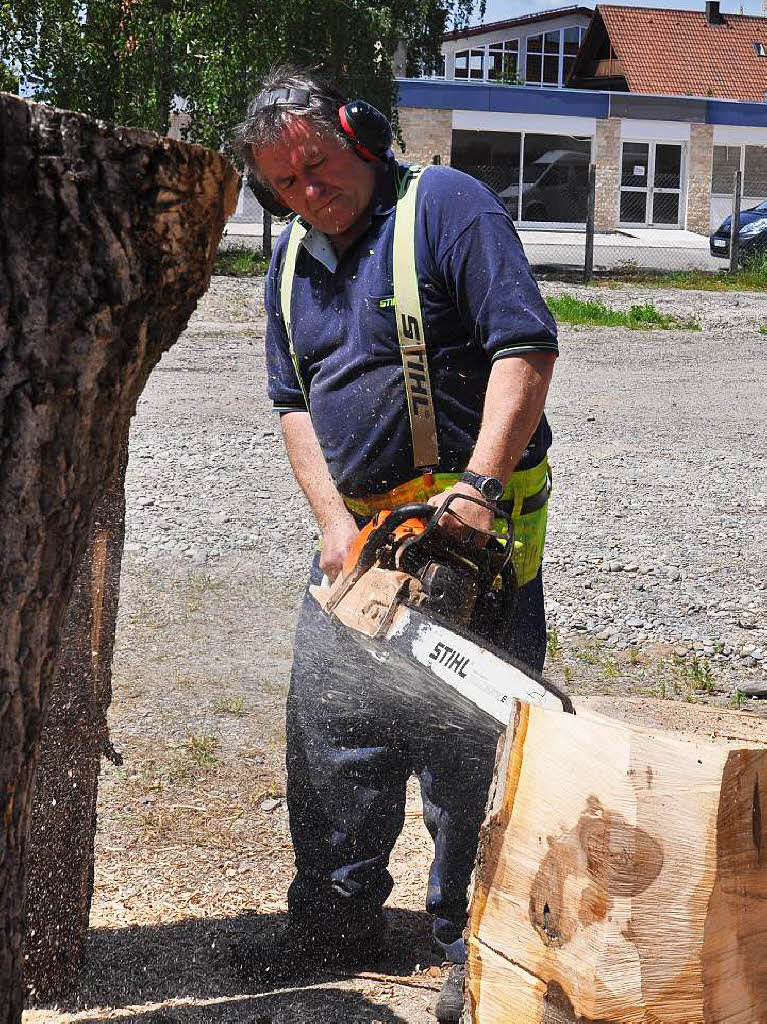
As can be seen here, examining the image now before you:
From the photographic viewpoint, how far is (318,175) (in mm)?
2617

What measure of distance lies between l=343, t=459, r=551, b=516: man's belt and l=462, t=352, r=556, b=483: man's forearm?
0.20 metres

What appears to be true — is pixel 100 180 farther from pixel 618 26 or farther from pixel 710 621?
pixel 618 26

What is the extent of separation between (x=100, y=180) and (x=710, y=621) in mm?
4025

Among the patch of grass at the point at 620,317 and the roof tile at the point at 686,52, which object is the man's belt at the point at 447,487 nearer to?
the patch of grass at the point at 620,317

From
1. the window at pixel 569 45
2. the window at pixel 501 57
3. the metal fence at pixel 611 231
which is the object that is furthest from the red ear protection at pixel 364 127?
the window at pixel 569 45

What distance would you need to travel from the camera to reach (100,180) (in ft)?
5.03

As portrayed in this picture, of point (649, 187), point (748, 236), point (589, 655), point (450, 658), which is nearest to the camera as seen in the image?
point (450, 658)

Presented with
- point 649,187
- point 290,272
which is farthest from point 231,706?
point 649,187

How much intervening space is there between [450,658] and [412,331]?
0.81 meters

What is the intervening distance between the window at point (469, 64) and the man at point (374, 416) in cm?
4559

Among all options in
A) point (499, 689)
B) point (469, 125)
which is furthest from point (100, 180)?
point (469, 125)

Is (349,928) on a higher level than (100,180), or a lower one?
lower

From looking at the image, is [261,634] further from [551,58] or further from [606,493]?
[551,58]

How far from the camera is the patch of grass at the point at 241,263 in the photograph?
16672mm
